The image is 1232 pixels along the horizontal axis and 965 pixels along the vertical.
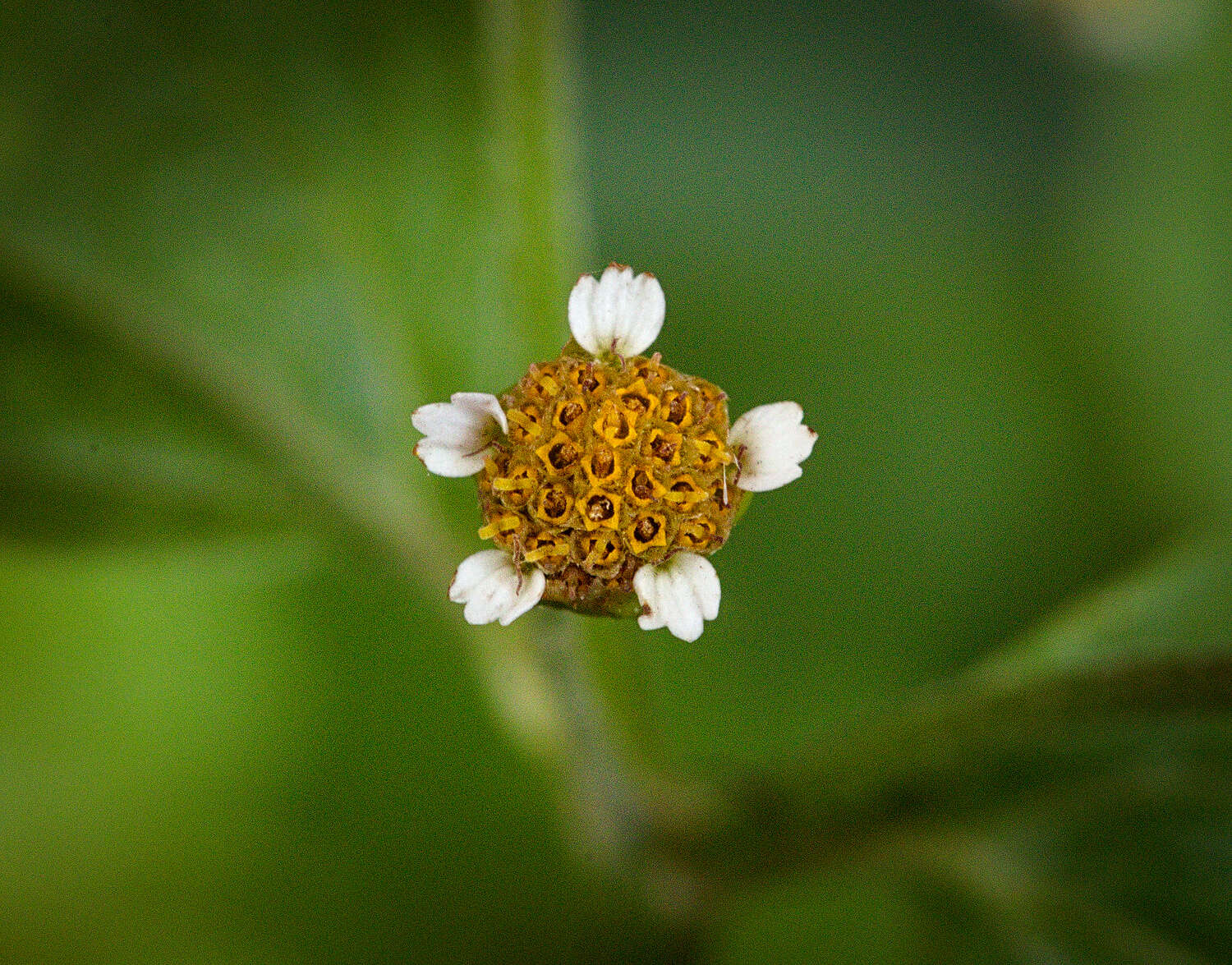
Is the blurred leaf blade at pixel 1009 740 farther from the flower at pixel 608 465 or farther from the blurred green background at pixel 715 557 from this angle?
the flower at pixel 608 465

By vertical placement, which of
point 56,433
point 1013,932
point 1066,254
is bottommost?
point 1013,932

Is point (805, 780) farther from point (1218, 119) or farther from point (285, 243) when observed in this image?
point (1218, 119)

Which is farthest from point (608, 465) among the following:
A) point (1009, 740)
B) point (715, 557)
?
point (715, 557)

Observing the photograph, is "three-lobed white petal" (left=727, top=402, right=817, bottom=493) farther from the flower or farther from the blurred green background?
the blurred green background

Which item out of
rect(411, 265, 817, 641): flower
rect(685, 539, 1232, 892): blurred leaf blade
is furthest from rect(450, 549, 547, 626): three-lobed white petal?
rect(685, 539, 1232, 892): blurred leaf blade

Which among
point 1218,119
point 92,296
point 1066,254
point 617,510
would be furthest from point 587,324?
point 1218,119

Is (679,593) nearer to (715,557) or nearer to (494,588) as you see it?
(494,588)
